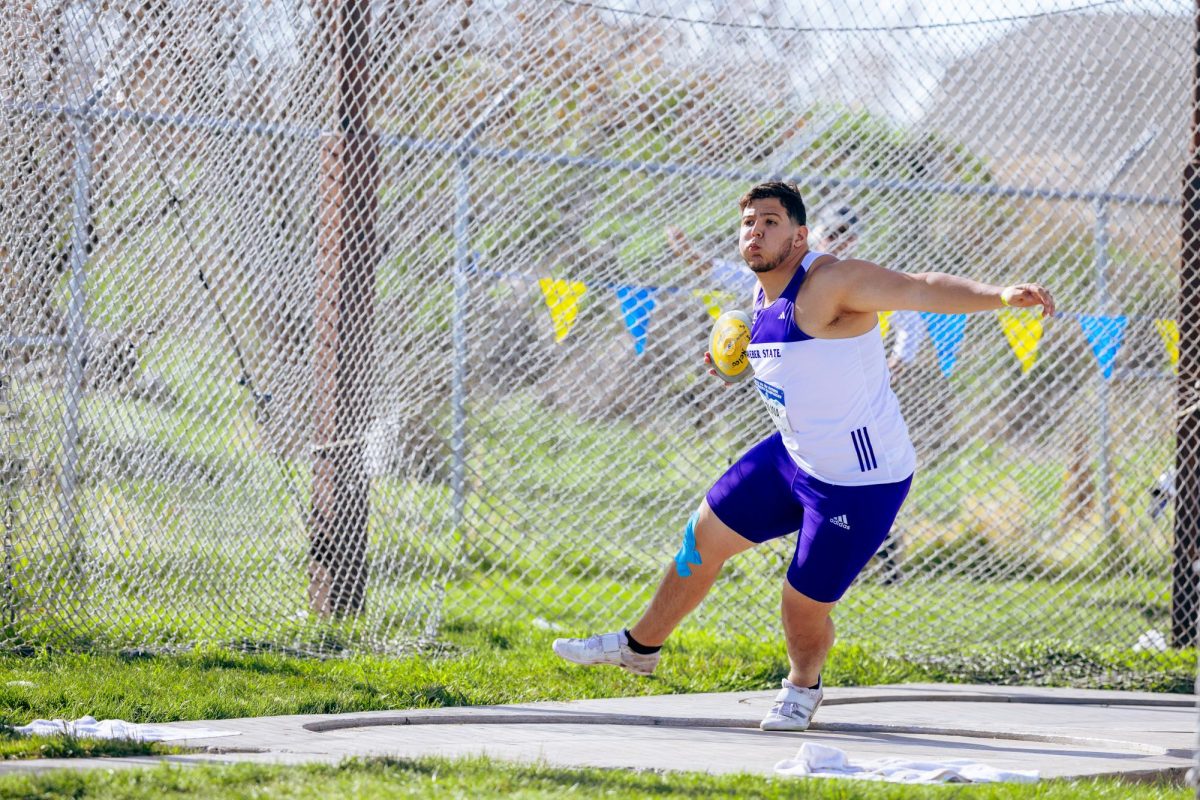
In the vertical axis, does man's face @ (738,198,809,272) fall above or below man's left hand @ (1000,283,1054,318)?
above

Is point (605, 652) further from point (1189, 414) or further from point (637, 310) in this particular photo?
point (1189, 414)

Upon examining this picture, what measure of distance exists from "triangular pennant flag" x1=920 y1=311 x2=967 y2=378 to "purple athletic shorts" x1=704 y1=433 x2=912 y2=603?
3.43 metres

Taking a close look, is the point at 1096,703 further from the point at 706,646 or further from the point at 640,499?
the point at 640,499

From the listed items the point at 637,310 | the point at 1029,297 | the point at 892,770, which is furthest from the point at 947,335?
the point at 892,770

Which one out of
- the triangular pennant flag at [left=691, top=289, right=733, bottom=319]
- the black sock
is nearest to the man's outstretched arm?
the black sock

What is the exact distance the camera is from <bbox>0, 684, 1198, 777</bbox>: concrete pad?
4.53m

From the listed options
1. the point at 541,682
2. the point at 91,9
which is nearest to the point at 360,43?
the point at 91,9

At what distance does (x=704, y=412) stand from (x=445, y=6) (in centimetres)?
289

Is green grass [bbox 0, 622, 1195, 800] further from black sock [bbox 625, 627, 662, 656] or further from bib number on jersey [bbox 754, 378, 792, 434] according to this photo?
bib number on jersey [bbox 754, 378, 792, 434]

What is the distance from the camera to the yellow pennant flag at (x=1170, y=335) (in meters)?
8.52

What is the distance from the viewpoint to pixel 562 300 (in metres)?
8.41

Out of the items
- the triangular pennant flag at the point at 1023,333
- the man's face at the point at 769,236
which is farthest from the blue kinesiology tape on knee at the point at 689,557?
the triangular pennant flag at the point at 1023,333

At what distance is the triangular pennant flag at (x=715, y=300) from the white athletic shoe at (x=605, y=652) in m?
3.21

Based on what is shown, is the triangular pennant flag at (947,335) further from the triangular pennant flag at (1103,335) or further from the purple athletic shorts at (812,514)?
the purple athletic shorts at (812,514)
